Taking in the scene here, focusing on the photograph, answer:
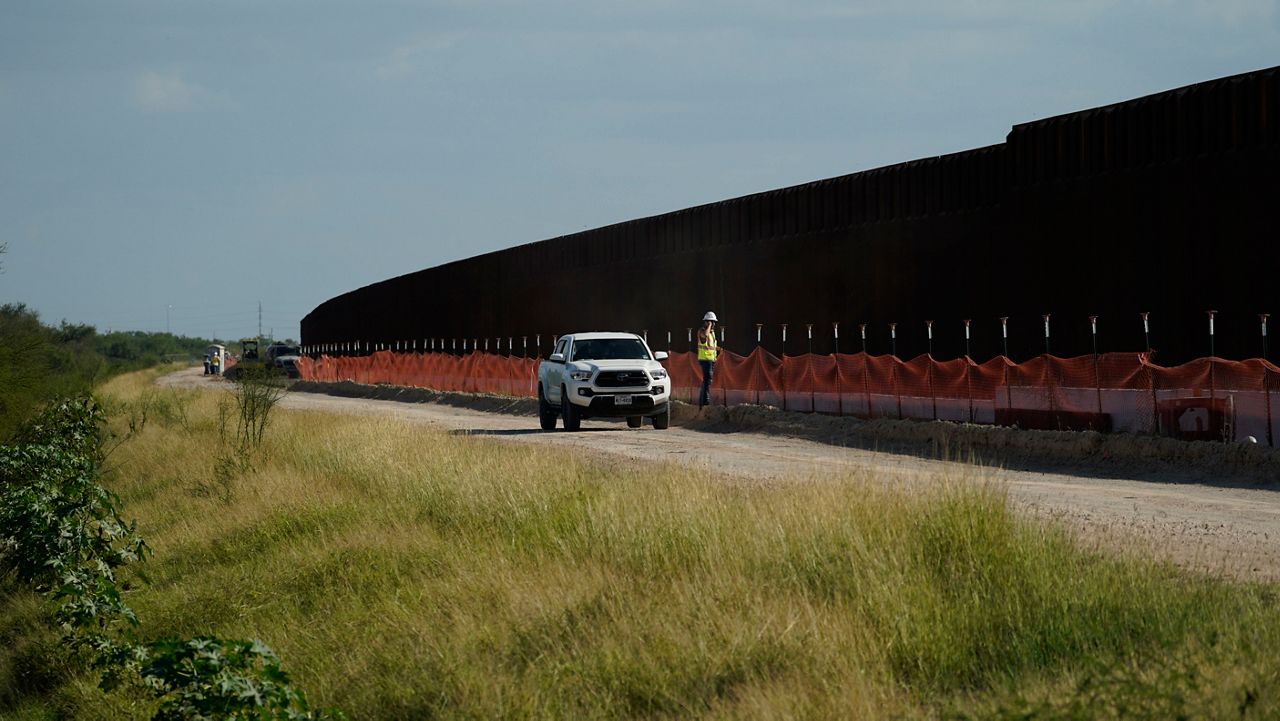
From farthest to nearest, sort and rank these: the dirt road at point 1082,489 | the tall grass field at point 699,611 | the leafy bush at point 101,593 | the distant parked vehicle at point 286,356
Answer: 1. the distant parked vehicle at point 286,356
2. the dirt road at point 1082,489
3. the leafy bush at point 101,593
4. the tall grass field at point 699,611

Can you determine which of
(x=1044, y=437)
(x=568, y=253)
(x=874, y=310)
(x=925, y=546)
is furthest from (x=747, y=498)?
(x=568, y=253)

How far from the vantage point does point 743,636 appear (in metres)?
7.48

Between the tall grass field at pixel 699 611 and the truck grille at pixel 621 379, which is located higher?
the truck grille at pixel 621 379

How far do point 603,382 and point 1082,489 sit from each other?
12254mm

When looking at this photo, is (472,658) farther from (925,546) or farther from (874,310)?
(874,310)

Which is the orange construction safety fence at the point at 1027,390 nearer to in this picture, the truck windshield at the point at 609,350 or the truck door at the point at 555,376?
the truck windshield at the point at 609,350

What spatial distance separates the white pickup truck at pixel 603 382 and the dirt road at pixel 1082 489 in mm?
487

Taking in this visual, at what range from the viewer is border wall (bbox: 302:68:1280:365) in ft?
80.4

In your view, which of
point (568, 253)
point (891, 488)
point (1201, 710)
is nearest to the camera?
point (1201, 710)

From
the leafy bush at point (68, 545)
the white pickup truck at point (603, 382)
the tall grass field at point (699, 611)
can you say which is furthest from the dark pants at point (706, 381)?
the tall grass field at point (699, 611)

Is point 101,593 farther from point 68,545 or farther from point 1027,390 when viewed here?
point 1027,390

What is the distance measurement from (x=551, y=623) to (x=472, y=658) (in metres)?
0.58

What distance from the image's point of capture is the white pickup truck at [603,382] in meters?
25.9

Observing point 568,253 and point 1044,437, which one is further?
point 568,253
